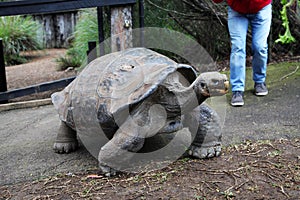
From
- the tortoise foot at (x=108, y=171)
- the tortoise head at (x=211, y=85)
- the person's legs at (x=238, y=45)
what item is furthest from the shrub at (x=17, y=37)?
the tortoise head at (x=211, y=85)

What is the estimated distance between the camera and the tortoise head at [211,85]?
7.91 feet

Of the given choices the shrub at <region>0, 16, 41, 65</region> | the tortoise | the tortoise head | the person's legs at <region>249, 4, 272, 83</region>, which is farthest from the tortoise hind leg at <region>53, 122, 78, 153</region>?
the shrub at <region>0, 16, 41, 65</region>

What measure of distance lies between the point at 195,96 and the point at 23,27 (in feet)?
31.7

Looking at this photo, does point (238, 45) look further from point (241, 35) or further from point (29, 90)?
point (29, 90)

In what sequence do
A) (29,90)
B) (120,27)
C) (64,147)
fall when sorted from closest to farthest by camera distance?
(64,147)
(120,27)
(29,90)

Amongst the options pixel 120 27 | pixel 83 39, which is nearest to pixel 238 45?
pixel 120 27

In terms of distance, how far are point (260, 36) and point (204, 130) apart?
199cm

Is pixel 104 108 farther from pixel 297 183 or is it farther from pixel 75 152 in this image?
pixel 297 183

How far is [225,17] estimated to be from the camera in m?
6.52

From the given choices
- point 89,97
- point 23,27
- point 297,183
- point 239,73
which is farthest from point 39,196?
point 23,27

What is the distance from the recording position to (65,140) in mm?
3150

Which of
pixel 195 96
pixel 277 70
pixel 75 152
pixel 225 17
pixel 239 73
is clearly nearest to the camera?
pixel 195 96

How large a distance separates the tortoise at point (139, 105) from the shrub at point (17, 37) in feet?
26.7

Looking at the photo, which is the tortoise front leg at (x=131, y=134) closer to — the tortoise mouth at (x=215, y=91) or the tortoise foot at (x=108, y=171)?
the tortoise foot at (x=108, y=171)
